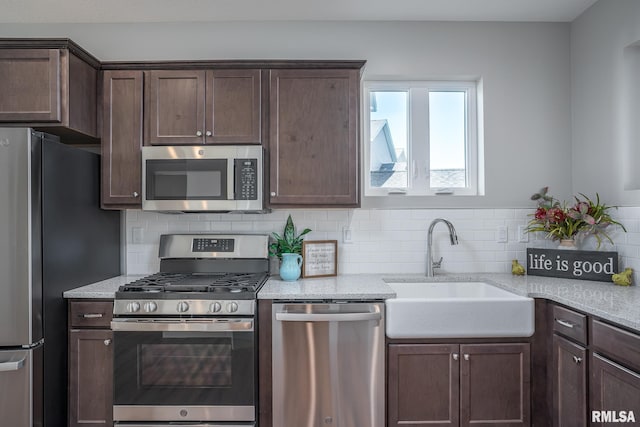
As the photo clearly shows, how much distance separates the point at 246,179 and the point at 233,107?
455 mm

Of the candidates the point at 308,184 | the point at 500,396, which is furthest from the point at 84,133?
the point at 500,396

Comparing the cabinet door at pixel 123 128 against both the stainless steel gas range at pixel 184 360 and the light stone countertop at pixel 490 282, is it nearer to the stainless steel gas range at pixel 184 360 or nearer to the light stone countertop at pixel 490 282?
the light stone countertop at pixel 490 282

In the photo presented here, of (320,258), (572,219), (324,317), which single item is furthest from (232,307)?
(572,219)

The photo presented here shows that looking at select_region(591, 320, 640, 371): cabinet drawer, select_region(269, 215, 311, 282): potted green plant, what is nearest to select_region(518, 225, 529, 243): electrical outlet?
select_region(591, 320, 640, 371): cabinet drawer

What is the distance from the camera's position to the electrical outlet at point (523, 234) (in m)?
2.63

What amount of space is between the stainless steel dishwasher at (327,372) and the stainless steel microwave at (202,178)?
2.51ft

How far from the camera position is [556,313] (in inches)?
73.8

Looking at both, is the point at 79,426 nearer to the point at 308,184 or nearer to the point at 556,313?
the point at 308,184

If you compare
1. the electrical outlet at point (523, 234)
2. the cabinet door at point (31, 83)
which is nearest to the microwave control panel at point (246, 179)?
the cabinet door at point (31, 83)

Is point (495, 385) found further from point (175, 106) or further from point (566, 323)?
point (175, 106)

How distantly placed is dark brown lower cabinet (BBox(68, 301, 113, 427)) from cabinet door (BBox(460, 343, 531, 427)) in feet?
6.13

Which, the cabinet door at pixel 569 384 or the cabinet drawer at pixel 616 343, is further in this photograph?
the cabinet door at pixel 569 384

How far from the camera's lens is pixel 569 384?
5.81 feet

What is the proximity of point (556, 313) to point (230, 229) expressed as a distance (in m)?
1.97
